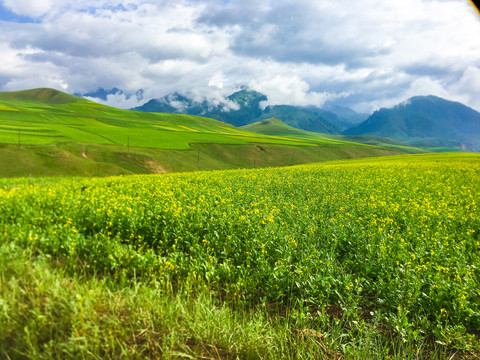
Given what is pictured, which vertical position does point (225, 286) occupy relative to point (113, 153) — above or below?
below

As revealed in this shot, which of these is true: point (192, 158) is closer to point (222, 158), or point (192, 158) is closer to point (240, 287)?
point (222, 158)

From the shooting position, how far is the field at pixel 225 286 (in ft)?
12.4

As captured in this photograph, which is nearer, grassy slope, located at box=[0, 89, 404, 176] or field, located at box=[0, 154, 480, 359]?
field, located at box=[0, 154, 480, 359]

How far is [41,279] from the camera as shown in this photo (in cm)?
439

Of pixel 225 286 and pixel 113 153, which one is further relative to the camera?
pixel 113 153

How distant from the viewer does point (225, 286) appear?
6.02 meters

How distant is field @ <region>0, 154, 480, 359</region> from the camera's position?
3.78 meters

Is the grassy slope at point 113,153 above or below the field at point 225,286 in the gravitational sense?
above

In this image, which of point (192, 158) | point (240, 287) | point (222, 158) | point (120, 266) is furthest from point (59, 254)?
point (222, 158)

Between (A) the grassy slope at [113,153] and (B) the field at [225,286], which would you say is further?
(A) the grassy slope at [113,153]

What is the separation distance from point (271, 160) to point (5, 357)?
3867 inches

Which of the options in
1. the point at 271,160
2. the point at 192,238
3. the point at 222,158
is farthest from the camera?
the point at 271,160

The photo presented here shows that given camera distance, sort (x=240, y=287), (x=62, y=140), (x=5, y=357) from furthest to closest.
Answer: (x=62, y=140), (x=240, y=287), (x=5, y=357)

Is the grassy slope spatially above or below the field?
above
